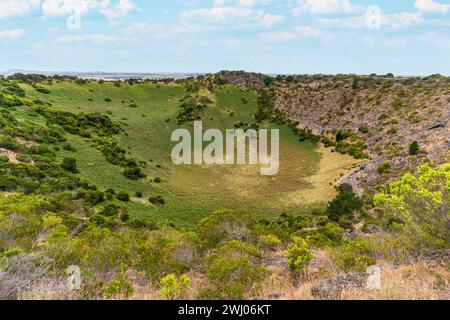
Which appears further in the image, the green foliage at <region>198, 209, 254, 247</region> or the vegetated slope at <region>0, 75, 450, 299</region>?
the green foliage at <region>198, 209, 254, 247</region>

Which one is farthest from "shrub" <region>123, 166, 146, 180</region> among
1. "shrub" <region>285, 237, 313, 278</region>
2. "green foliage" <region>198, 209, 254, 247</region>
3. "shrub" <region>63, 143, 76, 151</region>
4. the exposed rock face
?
the exposed rock face

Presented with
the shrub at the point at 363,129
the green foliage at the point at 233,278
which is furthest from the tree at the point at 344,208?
the shrub at the point at 363,129

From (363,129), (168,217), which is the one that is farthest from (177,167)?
(363,129)

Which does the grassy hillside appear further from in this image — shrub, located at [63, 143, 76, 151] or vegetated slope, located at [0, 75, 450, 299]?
shrub, located at [63, 143, 76, 151]

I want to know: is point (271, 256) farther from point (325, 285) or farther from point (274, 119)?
point (274, 119)

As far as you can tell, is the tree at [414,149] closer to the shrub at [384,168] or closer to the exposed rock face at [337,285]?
the shrub at [384,168]
